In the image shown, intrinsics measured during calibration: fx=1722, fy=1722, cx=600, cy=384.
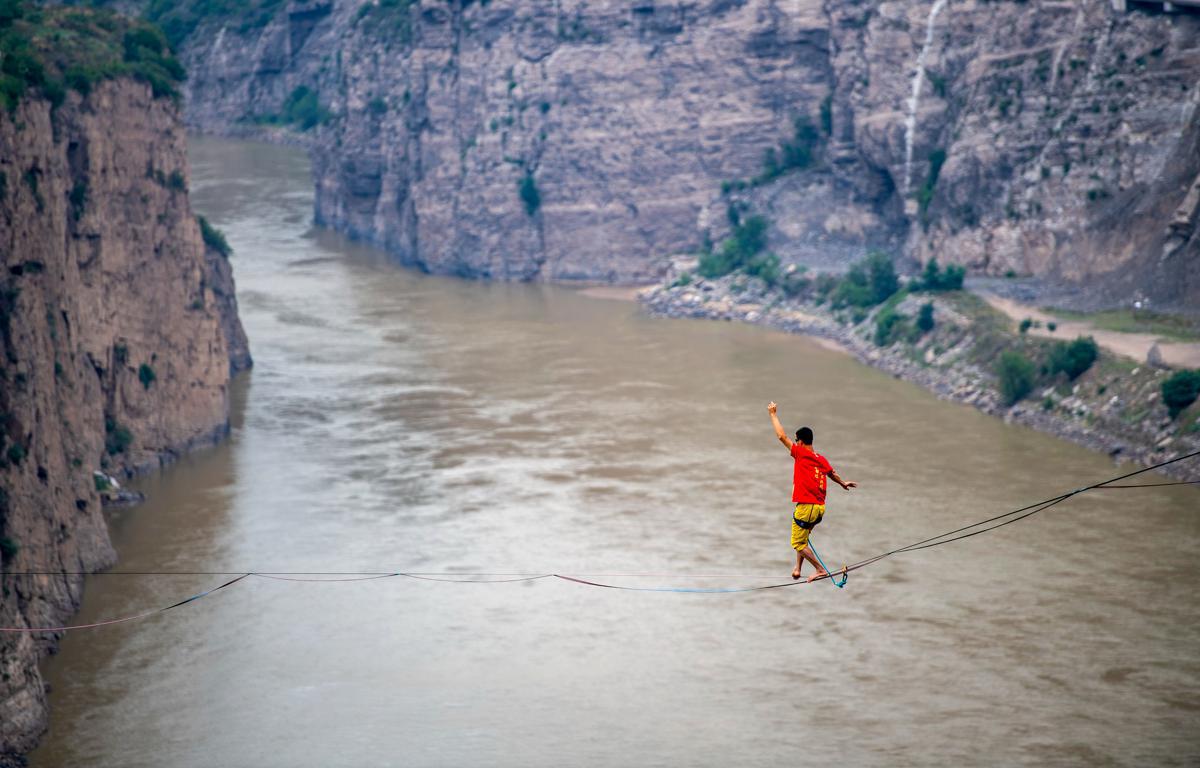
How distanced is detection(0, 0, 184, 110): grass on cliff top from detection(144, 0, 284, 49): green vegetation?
→ 68.3m

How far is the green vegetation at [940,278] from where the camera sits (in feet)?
212

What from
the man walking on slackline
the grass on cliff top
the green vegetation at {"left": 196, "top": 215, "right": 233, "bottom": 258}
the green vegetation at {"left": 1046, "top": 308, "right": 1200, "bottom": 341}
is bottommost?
the green vegetation at {"left": 1046, "top": 308, "right": 1200, "bottom": 341}

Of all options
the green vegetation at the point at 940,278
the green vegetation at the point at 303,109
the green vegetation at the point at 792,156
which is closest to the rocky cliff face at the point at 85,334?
the green vegetation at the point at 940,278

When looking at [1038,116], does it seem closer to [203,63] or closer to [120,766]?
[120,766]

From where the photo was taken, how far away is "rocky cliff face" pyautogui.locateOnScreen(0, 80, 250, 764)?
116 feet

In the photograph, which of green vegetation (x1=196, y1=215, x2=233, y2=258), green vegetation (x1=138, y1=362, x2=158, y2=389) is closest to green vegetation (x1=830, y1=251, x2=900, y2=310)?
green vegetation (x1=196, y1=215, x2=233, y2=258)

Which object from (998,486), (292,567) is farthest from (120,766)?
(998,486)

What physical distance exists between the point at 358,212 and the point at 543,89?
1494 centimetres

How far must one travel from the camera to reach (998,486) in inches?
1848

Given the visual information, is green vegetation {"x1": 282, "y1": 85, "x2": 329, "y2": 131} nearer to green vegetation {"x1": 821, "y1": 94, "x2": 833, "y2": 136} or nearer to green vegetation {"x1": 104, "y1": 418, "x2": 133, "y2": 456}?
green vegetation {"x1": 821, "y1": 94, "x2": 833, "y2": 136}

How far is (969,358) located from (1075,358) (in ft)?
18.5

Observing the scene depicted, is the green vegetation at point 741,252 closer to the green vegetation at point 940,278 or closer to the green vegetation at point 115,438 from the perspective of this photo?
the green vegetation at point 940,278

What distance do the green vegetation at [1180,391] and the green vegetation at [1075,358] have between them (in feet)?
15.7

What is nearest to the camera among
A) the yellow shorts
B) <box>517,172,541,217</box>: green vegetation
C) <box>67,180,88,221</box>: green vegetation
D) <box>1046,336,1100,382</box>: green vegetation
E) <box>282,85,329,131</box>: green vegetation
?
the yellow shorts
